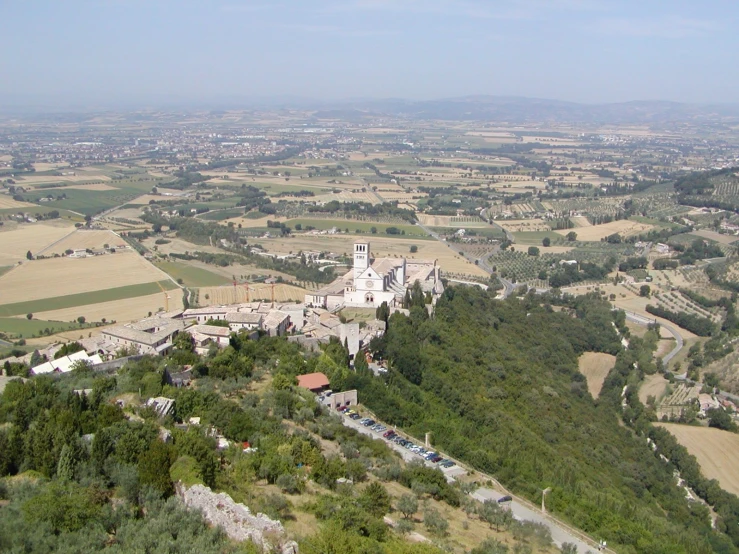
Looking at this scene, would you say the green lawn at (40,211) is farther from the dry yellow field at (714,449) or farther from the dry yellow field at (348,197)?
the dry yellow field at (714,449)

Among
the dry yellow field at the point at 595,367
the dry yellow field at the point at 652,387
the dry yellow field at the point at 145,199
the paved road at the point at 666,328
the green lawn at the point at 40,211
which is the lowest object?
the paved road at the point at 666,328

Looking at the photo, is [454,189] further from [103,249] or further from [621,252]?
[103,249]

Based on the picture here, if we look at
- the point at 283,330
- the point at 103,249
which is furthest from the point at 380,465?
the point at 103,249

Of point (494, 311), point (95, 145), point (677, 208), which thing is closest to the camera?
point (494, 311)

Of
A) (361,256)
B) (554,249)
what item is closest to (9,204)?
(554,249)

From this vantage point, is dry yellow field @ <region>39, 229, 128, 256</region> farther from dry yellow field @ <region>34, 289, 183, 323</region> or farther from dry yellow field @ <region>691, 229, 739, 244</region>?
dry yellow field @ <region>691, 229, 739, 244</region>

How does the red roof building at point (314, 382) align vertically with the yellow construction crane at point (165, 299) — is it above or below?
above

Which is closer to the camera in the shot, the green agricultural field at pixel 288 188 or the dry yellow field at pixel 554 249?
the dry yellow field at pixel 554 249

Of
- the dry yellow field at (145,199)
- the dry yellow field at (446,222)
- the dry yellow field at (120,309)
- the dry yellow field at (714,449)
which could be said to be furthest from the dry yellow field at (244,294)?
the dry yellow field at (145,199)
